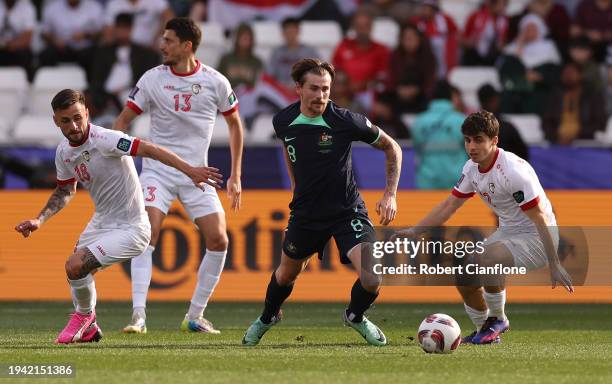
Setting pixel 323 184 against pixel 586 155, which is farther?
pixel 586 155

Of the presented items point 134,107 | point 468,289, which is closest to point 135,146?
point 134,107

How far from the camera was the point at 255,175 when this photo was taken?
52.9 ft

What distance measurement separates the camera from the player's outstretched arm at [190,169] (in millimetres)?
8898

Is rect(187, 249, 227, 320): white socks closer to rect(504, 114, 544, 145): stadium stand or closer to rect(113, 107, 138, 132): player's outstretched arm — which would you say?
rect(113, 107, 138, 132): player's outstretched arm

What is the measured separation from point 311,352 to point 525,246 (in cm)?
190

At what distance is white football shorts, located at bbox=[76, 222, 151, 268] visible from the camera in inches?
379

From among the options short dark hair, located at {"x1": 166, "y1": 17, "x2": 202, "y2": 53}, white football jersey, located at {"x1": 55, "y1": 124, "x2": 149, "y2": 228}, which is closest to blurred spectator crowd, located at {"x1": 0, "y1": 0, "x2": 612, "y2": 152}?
short dark hair, located at {"x1": 166, "y1": 17, "x2": 202, "y2": 53}

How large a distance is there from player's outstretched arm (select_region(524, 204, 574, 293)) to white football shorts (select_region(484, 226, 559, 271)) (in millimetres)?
302

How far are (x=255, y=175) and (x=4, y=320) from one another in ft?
15.2

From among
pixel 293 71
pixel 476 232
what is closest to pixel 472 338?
pixel 293 71

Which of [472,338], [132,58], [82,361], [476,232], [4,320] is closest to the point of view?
[82,361]

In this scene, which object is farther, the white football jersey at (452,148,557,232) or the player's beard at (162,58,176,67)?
the player's beard at (162,58,176,67)

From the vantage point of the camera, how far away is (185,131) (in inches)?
430

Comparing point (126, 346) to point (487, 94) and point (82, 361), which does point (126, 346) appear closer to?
point (82, 361)
